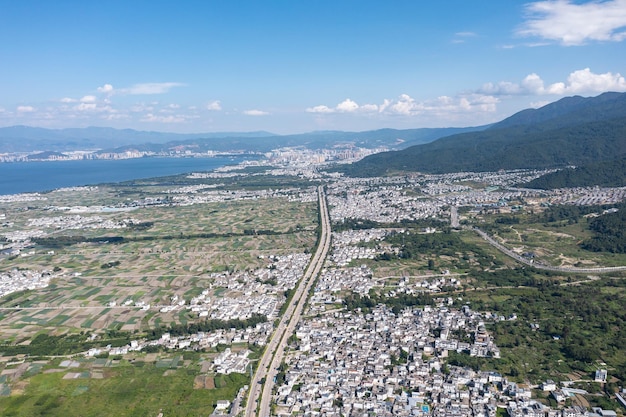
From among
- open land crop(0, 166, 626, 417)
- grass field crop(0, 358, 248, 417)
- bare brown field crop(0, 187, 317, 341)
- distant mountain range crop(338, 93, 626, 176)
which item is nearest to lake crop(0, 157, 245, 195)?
bare brown field crop(0, 187, 317, 341)

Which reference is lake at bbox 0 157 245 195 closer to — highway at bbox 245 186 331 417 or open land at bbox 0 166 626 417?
open land at bbox 0 166 626 417

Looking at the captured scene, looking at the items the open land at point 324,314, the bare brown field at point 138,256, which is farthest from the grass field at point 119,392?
the bare brown field at point 138,256

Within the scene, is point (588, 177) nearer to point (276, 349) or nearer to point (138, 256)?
point (138, 256)

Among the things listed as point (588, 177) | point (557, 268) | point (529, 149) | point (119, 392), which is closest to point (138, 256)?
point (119, 392)

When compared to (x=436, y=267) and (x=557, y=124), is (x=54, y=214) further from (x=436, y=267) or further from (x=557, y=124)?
(x=557, y=124)


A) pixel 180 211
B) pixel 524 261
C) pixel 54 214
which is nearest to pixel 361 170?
pixel 180 211

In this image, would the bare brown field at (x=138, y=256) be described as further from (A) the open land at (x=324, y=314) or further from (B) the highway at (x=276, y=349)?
(B) the highway at (x=276, y=349)
